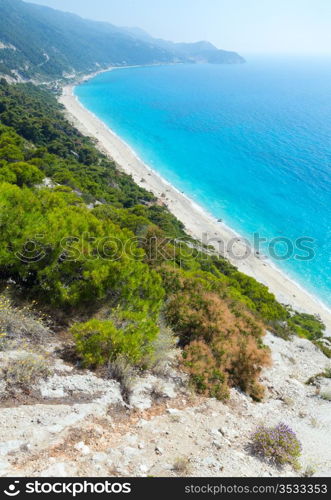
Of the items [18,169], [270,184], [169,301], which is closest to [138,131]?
[270,184]

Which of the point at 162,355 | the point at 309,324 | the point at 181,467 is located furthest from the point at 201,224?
the point at 181,467

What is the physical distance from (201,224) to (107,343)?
4052 centimetres

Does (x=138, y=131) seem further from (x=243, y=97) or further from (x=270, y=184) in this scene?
(x=243, y=97)

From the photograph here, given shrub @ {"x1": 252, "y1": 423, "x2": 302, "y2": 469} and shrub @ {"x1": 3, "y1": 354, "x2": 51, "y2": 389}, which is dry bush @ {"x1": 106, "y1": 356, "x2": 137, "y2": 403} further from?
shrub @ {"x1": 252, "y1": 423, "x2": 302, "y2": 469}

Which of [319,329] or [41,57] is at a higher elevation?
[41,57]

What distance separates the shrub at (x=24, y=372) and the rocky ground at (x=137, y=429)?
0.19m

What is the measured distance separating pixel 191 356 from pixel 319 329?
22.9 meters

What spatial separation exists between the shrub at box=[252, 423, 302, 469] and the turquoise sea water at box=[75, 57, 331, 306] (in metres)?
32.4

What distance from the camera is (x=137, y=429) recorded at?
7.67 metres

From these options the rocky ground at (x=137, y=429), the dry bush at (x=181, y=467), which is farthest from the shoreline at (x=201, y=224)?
the dry bush at (x=181, y=467)

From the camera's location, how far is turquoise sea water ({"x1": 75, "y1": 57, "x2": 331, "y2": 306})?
5028 cm

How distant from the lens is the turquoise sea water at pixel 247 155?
50278mm

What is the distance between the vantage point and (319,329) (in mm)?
29062

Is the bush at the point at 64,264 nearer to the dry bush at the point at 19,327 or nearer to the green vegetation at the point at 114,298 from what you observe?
the green vegetation at the point at 114,298
